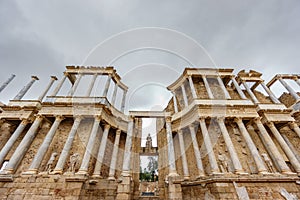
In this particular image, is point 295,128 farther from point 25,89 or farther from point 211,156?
point 25,89

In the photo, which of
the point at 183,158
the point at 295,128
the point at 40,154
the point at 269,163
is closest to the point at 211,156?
the point at 183,158

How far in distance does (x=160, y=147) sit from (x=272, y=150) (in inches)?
365

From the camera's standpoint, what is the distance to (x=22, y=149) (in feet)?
35.9

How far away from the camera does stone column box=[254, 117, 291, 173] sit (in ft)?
33.1

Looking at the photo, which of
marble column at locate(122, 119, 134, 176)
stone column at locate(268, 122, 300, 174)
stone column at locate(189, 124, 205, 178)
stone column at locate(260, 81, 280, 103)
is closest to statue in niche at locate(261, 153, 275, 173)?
stone column at locate(268, 122, 300, 174)

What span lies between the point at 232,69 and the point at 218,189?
→ 42.1 feet

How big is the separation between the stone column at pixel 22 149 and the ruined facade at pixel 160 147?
8cm

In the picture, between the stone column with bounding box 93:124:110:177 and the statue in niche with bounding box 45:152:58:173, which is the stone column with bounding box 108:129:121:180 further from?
the statue in niche with bounding box 45:152:58:173

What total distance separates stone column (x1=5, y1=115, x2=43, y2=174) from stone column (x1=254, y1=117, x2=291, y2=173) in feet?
60.1

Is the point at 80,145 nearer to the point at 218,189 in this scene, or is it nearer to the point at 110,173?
the point at 110,173

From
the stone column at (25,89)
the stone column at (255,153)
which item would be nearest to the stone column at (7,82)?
the stone column at (25,89)

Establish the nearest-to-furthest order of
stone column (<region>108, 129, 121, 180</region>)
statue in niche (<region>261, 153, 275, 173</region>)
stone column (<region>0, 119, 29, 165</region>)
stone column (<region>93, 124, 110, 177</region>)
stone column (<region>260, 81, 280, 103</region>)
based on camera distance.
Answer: statue in niche (<region>261, 153, 275, 173</region>)
stone column (<region>0, 119, 29, 165</region>)
stone column (<region>93, 124, 110, 177</region>)
stone column (<region>108, 129, 121, 180</region>)
stone column (<region>260, 81, 280, 103</region>)

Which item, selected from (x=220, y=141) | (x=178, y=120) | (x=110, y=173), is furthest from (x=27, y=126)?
(x=220, y=141)

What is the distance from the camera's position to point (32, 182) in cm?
872
